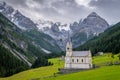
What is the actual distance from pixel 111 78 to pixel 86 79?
32.3 ft

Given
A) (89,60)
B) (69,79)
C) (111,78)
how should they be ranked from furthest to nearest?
1. (89,60)
2. (69,79)
3. (111,78)

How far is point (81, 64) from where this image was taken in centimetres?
15825

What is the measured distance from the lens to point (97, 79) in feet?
285

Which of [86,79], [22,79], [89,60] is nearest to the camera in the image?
[86,79]

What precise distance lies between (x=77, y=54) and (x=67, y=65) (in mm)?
8129

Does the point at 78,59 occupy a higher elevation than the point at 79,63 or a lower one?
higher

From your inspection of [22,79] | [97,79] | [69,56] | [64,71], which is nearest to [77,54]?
[69,56]

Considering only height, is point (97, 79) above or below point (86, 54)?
below

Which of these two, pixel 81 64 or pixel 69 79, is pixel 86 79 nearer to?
pixel 69 79

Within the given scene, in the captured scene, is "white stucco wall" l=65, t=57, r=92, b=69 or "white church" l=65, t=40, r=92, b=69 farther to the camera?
"white church" l=65, t=40, r=92, b=69

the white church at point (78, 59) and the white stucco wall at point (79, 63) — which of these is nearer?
the white stucco wall at point (79, 63)

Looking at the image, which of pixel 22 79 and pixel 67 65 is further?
pixel 67 65

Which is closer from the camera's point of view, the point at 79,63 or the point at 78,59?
the point at 79,63

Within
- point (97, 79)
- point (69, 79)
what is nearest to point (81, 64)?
point (69, 79)
